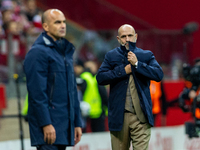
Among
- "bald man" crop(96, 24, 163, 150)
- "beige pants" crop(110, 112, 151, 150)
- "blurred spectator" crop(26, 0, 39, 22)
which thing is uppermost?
"blurred spectator" crop(26, 0, 39, 22)

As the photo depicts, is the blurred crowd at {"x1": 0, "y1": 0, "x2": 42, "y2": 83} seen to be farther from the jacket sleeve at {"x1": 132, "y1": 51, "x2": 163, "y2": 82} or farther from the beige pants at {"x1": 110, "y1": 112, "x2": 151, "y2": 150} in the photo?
the jacket sleeve at {"x1": 132, "y1": 51, "x2": 163, "y2": 82}

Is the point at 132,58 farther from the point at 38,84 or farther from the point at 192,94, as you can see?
the point at 192,94

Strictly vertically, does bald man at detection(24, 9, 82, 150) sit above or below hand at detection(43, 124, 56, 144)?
above


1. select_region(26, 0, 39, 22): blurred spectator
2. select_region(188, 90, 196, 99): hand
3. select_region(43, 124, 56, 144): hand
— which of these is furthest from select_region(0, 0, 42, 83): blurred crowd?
select_region(43, 124, 56, 144): hand

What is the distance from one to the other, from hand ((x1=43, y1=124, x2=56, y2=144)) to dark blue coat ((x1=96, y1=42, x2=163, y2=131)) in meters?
0.96

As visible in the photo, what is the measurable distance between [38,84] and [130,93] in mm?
1170

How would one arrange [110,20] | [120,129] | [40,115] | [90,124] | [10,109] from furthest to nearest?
[110,20] → [90,124] → [10,109] → [120,129] → [40,115]

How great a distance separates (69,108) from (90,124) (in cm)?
509

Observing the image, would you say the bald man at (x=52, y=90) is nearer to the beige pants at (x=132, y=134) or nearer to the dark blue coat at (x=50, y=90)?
the dark blue coat at (x=50, y=90)

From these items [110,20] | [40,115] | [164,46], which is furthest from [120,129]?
[110,20]

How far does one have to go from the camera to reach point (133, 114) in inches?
178

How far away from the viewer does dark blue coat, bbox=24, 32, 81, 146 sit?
380 centimetres

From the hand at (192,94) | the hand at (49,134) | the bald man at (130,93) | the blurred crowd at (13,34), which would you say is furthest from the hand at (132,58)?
the blurred crowd at (13,34)

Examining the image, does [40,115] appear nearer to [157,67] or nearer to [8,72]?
[157,67]
